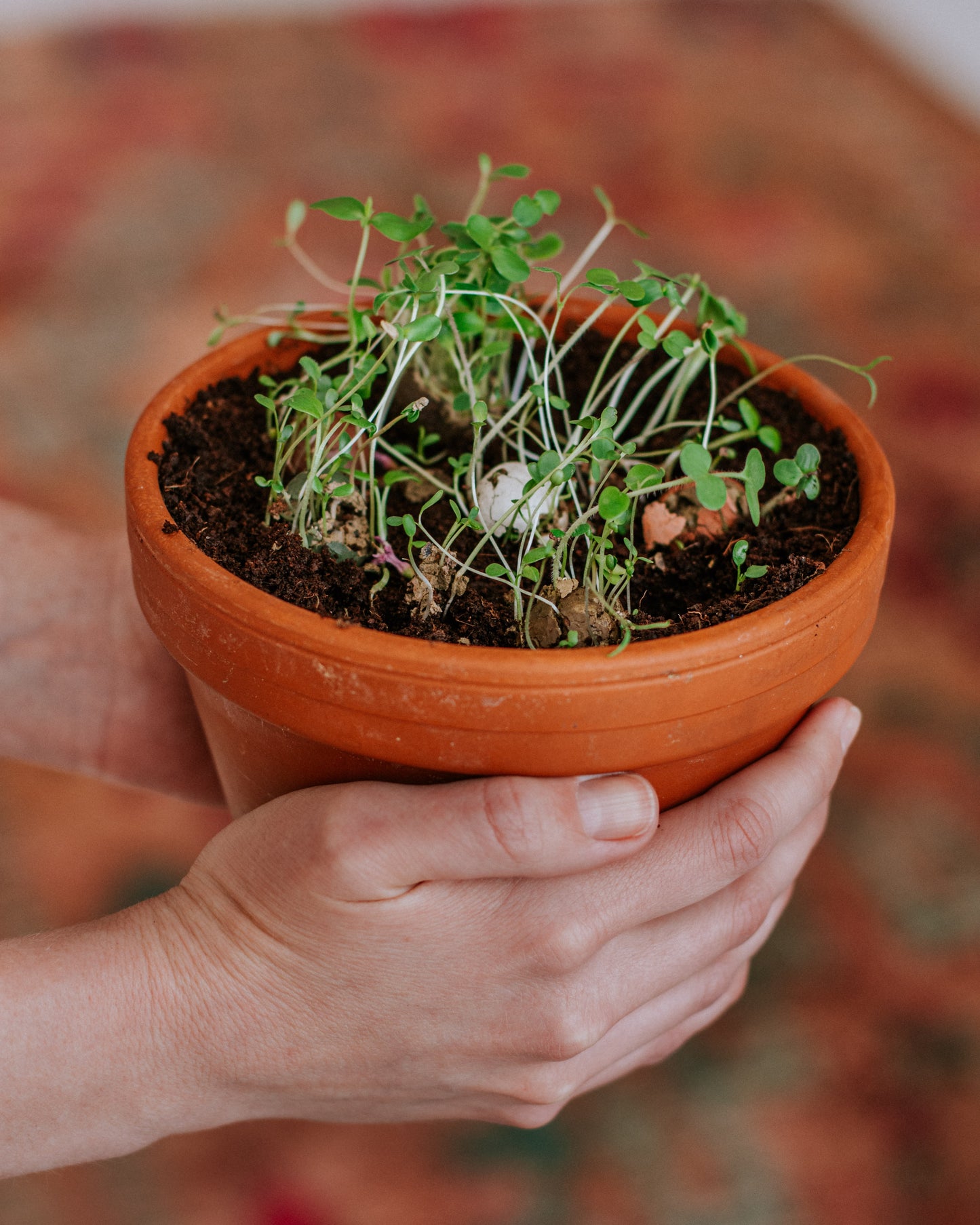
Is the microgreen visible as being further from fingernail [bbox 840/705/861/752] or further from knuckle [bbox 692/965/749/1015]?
knuckle [bbox 692/965/749/1015]

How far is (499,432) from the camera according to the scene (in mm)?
877

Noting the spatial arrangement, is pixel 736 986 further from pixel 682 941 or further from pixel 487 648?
pixel 487 648

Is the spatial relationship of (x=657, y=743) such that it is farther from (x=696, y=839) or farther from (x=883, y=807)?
(x=883, y=807)

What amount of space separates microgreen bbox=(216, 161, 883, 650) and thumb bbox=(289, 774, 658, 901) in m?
0.10

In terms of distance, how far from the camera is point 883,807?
5.22ft

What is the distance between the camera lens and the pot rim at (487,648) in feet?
2.02

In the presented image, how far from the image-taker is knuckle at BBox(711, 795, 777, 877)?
28.6 inches

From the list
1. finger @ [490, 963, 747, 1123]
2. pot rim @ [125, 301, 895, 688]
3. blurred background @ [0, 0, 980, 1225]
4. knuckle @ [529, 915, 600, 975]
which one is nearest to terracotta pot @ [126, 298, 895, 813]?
pot rim @ [125, 301, 895, 688]

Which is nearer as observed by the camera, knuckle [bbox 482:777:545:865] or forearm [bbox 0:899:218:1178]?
knuckle [bbox 482:777:545:865]

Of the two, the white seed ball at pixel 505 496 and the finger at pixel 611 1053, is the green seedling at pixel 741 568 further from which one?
the finger at pixel 611 1053

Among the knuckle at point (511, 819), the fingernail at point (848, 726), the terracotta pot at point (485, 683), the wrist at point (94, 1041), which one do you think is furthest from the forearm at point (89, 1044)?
the fingernail at point (848, 726)

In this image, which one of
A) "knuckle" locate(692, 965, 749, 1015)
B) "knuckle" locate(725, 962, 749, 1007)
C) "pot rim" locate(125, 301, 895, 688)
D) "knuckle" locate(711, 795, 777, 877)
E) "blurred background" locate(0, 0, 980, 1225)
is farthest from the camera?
"blurred background" locate(0, 0, 980, 1225)

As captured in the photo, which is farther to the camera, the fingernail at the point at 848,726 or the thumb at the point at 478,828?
the fingernail at the point at 848,726

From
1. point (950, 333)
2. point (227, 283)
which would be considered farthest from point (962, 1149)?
point (227, 283)
